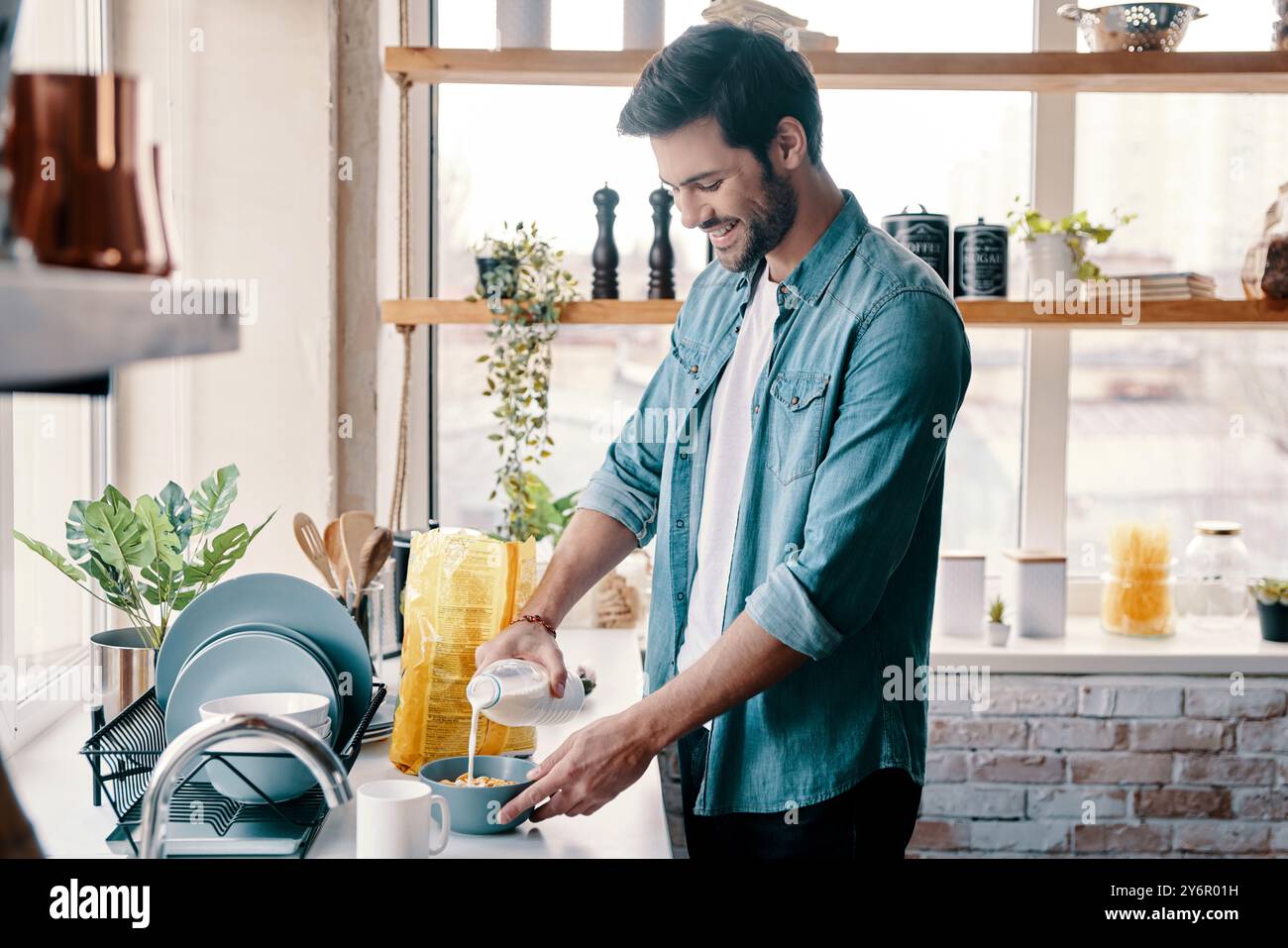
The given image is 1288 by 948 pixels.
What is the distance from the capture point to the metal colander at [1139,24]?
2.17 meters

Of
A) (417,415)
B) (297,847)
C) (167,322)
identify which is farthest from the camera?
(417,415)

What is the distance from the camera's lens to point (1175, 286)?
2.22 meters

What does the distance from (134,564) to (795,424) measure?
760 millimetres

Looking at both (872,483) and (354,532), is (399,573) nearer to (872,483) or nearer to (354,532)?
(354,532)

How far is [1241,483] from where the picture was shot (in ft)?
8.09

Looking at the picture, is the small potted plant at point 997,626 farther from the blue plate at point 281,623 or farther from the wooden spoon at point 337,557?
the blue plate at point 281,623

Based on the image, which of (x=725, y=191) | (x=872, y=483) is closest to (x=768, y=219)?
(x=725, y=191)

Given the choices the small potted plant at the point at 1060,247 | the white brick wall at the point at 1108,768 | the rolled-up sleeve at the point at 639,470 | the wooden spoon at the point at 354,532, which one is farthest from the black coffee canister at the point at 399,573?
the small potted plant at the point at 1060,247

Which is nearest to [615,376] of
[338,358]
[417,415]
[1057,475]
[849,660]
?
[417,415]

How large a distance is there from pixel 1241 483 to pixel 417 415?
5.84 feet

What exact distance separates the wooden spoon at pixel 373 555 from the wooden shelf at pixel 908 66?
3.35 ft

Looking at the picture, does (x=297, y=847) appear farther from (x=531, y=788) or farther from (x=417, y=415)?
(x=417, y=415)

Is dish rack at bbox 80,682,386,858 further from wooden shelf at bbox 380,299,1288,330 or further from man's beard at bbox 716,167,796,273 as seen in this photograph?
wooden shelf at bbox 380,299,1288,330

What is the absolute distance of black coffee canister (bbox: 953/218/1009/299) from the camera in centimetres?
218
